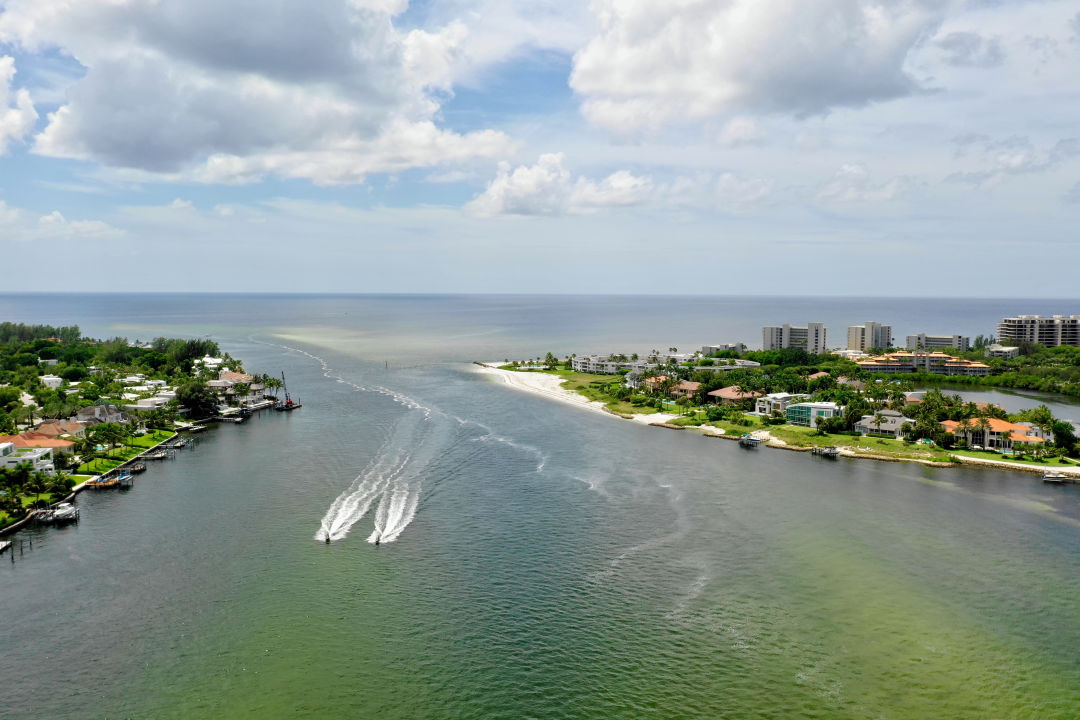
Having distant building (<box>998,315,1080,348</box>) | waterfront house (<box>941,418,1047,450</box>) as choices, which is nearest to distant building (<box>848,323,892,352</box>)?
distant building (<box>998,315,1080,348</box>)

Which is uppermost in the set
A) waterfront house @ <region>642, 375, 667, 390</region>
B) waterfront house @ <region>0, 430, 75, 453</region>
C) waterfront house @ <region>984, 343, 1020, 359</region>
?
waterfront house @ <region>984, 343, 1020, 359</region>

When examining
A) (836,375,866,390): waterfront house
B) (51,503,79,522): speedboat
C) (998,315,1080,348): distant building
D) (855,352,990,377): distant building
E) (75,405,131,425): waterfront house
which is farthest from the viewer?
(998,315,1080,348): distant building

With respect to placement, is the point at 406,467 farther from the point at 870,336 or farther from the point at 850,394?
the point at 870,336

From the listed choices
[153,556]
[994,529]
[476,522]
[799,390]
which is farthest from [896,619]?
[799,390]

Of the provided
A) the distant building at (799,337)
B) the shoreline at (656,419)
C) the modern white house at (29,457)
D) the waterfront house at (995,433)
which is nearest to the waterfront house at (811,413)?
the shoreline at (656,419)

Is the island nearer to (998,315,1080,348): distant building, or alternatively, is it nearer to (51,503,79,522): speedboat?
(998,315,1080,348): distant building

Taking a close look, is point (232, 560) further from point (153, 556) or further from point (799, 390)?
point (799, 390)

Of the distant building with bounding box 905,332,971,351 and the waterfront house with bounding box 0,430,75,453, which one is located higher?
the distant building with bounding box 905,332,971,351
